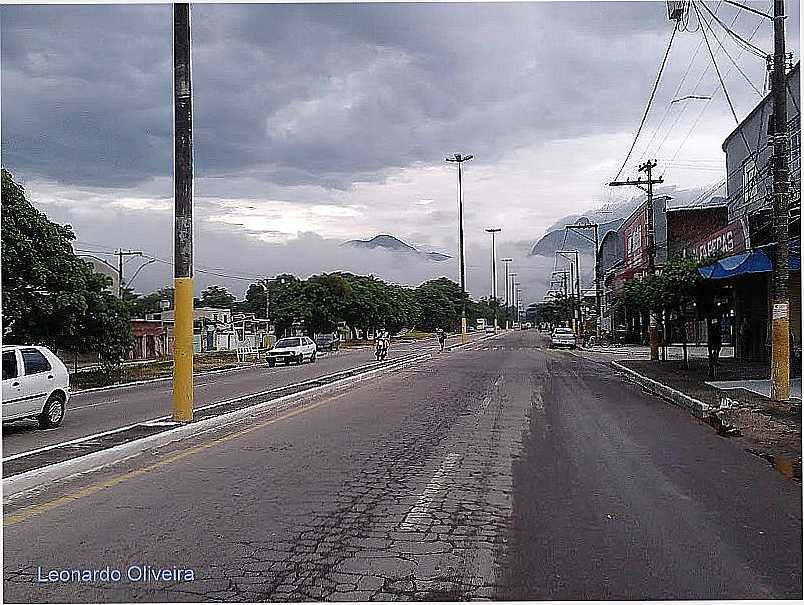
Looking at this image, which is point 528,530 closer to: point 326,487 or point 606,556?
point 606,556

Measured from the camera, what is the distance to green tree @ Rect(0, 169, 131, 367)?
875 inches

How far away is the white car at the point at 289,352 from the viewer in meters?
42.8

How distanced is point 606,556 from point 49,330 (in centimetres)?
2184

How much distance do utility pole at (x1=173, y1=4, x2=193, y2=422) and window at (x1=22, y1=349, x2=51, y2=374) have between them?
2359 millimetres

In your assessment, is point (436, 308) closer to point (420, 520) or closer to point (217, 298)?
point (217, 298)

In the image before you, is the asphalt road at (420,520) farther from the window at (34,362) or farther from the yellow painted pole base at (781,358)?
the yellow painted pole base at (781,358)

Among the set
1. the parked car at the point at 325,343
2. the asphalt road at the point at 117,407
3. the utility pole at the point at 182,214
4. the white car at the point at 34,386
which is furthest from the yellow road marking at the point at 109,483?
the parked car at the point at 325,343

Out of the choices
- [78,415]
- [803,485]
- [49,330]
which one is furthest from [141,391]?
[803,485]

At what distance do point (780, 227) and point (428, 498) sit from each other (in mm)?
12805

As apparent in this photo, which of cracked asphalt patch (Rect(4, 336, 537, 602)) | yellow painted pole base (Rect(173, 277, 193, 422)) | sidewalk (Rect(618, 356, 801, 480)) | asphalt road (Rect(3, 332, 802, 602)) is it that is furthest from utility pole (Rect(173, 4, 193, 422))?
sidewalk (Rect(618, 356, 801, 480))

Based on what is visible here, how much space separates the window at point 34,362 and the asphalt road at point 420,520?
133 inches

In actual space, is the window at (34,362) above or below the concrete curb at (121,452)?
above

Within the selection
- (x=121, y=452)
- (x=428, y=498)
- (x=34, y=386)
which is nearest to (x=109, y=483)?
(x=121, y=452)

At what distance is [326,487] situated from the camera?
931cm
